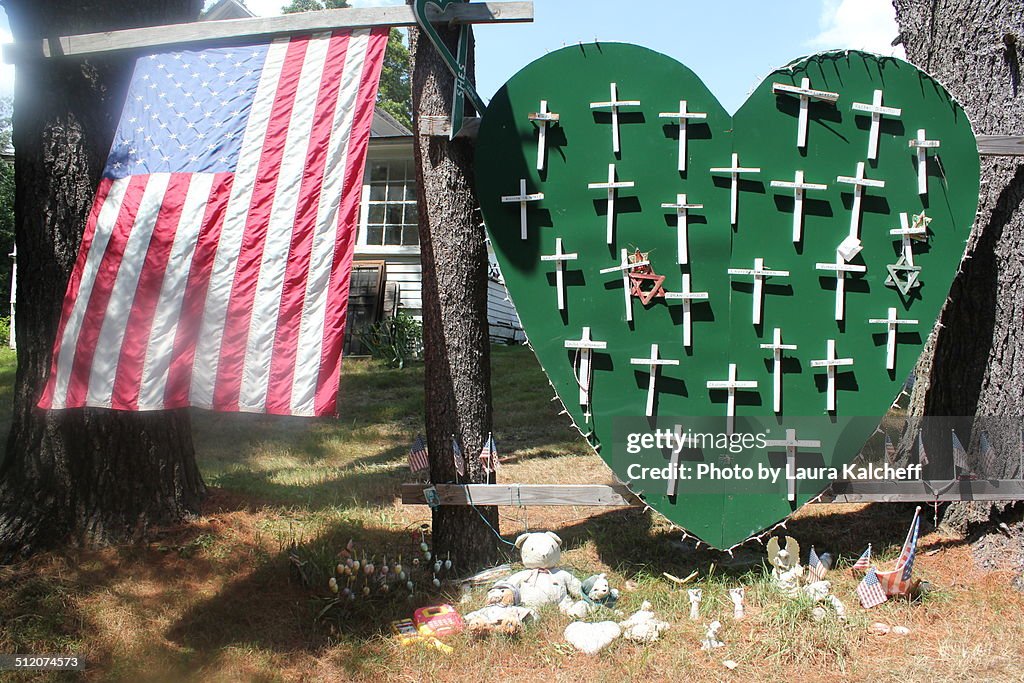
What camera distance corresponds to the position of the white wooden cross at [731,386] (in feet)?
11.7

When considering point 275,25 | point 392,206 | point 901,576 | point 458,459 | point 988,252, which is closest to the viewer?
point 901,576

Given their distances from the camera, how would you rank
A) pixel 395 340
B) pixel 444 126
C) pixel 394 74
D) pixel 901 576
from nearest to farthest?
pixel 901 576
pixel 444 126
pixel 395 340
pixel 394 74

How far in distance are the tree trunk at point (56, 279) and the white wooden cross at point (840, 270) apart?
3.82 meters

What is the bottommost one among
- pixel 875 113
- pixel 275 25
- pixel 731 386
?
pixel 731 386

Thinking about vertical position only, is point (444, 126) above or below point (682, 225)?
above

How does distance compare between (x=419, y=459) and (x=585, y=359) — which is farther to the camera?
(x=419, y=459)

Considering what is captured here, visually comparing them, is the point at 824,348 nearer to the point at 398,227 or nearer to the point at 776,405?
the point at 776,405

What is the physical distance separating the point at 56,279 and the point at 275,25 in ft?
6.18

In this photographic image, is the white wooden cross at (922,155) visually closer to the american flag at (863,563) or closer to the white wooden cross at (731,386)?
the white wooden cross at (731,386)

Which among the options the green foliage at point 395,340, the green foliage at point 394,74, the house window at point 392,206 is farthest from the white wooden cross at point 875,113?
the green foliage at point 394,74

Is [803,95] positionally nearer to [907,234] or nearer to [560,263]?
[907,234]

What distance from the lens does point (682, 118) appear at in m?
3.59

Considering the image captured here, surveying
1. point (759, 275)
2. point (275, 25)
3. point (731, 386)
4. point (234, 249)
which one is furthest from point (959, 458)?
point (275, 25)

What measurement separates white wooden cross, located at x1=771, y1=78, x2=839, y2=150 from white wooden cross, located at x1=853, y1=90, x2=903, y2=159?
5.5 inches
